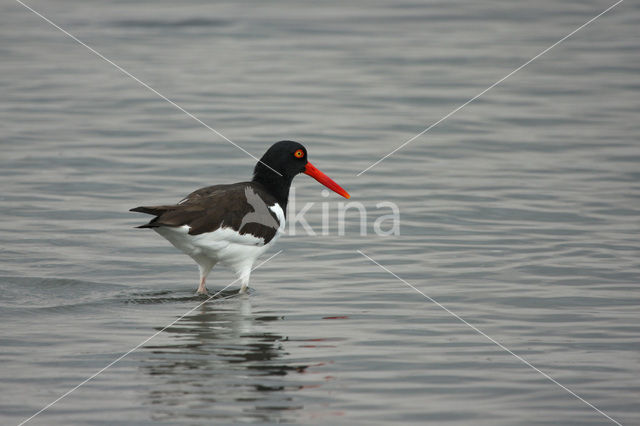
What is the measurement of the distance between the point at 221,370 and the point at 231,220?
6.25 ft

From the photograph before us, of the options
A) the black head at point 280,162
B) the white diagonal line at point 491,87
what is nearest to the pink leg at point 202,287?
the black head at point 280,162

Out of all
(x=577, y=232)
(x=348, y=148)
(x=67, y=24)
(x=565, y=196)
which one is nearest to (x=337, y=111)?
(x=348, y=148)

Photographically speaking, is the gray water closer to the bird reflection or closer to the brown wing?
the bird reflection

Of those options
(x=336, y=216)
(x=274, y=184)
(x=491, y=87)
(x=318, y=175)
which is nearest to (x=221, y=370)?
(x=274, y=184)

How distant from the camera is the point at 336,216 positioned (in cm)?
976

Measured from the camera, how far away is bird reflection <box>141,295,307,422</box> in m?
4.94

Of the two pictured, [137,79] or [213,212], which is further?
[137,79]

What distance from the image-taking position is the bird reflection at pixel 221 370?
194 inches

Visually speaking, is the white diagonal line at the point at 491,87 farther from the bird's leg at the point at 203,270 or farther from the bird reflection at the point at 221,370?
the bird reflection at the point at 221,370

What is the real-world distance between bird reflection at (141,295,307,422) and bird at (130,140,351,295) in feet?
1.82

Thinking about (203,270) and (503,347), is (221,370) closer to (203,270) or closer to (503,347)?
(503,347)

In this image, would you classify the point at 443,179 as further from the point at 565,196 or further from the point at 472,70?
the point at 472,70

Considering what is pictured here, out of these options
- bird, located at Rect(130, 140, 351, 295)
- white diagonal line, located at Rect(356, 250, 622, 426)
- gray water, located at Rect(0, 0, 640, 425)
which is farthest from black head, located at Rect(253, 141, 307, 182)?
white diagonal line, located at Rect(356, 250, 622, 426)

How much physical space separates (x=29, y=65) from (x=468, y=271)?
426 inches
